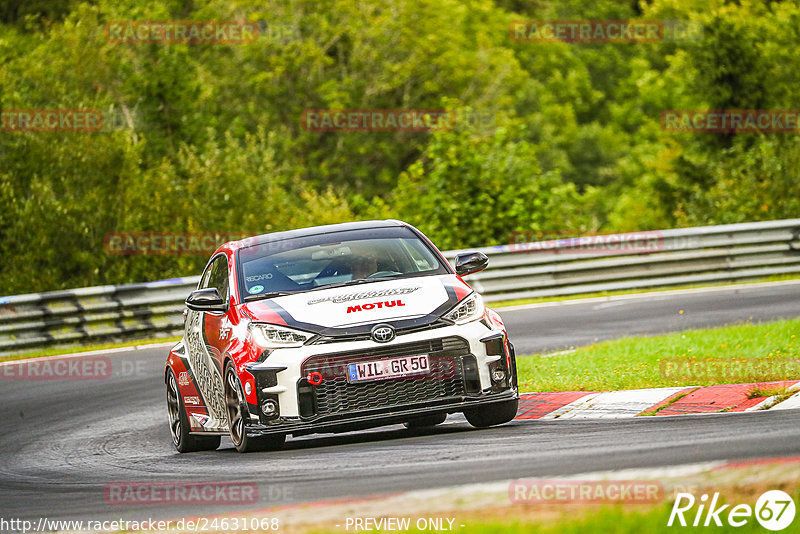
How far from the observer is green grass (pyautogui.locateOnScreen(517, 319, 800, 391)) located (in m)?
10.2

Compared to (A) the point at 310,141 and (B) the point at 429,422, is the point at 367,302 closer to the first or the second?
(B) the point at 429,422

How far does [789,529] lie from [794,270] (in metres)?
16.7

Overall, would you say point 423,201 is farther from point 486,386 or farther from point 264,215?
point 486,386

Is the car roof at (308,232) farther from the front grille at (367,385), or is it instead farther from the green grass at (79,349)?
the green grass at (79,349)

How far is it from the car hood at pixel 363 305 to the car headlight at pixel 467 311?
42 millimetres

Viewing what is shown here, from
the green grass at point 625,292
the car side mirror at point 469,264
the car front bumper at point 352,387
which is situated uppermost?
the car side mirror at point 469,264

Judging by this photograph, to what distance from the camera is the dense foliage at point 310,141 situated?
77.0 ft

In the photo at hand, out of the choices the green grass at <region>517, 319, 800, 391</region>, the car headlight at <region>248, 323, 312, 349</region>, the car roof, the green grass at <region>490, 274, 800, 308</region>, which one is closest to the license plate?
the car headlight at <region>248, 323, 312, 349</region>

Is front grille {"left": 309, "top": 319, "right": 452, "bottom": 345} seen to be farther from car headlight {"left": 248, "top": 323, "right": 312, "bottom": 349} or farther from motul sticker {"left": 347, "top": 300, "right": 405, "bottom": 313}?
motul sticker {"left": 347, "top": 300, "right": 405, "bottom": 313}

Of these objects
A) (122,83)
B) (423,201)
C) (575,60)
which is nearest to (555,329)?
(423,201)

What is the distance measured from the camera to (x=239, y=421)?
8.65m

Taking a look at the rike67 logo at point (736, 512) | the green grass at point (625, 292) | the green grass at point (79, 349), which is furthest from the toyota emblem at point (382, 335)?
the green grass at point (625, 292)

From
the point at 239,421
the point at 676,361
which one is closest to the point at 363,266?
the point at 239,421

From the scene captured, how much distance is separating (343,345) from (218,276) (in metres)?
2.18
